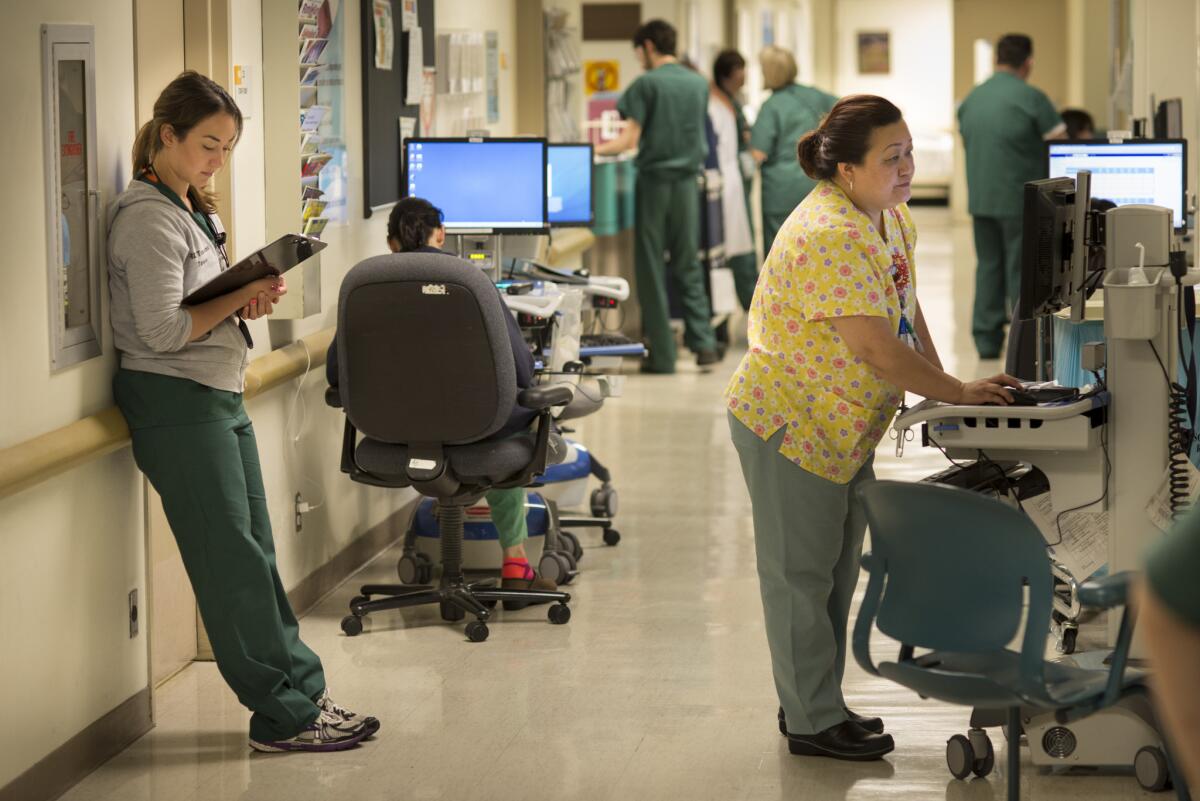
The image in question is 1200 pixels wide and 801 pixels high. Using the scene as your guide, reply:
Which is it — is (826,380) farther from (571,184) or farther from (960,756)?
(571,184)

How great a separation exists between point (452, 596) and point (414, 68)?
221cm

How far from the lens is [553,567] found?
5254 millimetres

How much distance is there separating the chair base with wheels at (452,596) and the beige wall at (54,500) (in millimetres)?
963

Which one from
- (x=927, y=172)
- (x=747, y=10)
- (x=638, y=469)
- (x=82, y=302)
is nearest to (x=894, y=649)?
(x=82, y=302)

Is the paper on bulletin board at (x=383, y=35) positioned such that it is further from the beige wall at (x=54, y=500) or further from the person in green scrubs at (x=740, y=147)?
the person in green scrubs at (x=740, y=147)

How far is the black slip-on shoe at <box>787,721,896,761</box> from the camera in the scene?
3697 millimetres

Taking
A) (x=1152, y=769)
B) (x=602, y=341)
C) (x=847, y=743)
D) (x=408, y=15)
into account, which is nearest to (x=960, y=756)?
(x=847, y=743)

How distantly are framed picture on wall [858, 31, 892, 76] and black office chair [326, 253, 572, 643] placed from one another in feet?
63.9

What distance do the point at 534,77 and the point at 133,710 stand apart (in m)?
5.77

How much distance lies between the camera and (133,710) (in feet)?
A: 12.8

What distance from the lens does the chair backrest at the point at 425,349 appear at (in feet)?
14.5

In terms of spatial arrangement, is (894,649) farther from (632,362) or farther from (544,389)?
(632,362)

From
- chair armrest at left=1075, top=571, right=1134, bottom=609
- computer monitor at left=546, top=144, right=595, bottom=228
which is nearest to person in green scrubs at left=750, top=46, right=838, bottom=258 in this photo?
computer monitor at left=546, top=144, right=595, bottom=228

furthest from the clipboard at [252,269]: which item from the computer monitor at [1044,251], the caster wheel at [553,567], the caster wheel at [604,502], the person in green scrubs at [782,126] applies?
the person in green scrubs at [782,126]
